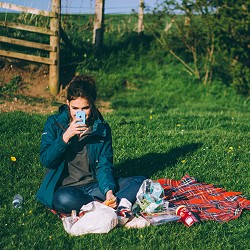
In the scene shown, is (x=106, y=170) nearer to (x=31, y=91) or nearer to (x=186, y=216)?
(x=186, y=216)

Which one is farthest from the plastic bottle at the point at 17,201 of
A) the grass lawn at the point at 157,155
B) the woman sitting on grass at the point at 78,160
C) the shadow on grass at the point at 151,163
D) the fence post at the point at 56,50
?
the fence post at the point at 56,50

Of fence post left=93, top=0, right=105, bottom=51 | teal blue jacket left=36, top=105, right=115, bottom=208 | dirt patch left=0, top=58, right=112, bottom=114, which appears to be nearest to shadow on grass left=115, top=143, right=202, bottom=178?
teal blue jacket left=36, top=105, right=115, bottom=208

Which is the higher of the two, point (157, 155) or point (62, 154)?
point (62, 154)

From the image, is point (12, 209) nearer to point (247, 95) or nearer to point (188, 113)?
point (188, 113)

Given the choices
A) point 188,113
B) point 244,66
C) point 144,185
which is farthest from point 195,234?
point 244,66

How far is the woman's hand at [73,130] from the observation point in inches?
167

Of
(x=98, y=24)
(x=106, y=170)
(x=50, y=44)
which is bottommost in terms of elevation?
(x=106, y=170)

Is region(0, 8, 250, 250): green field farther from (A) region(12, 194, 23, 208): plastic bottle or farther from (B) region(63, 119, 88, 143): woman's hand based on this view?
(B) region(63, 119, 88, 143): woman's hand

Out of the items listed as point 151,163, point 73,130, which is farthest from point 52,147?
point 151,163

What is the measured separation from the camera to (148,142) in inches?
274

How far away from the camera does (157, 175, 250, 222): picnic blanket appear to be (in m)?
4.82

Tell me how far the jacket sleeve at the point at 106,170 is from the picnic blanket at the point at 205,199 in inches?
28.9

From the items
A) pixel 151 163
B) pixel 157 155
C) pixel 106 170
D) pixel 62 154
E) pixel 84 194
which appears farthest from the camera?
pixel 157 155

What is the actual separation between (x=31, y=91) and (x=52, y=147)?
18.3 ft
